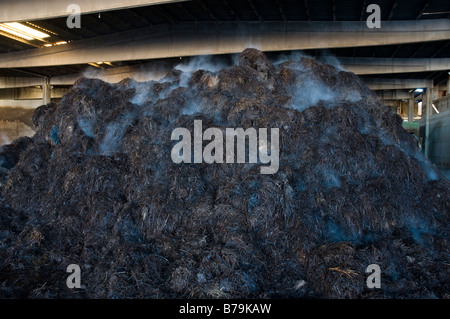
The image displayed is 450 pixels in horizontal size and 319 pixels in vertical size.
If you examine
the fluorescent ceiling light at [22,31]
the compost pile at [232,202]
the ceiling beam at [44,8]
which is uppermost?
the fluorescent ceiling light at [22,31]

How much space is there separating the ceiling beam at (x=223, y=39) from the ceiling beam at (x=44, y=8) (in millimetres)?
4546

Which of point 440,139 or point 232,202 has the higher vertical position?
point 440,139

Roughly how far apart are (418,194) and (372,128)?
143 cm

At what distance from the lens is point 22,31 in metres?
12.9

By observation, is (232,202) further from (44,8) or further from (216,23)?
(216,23)

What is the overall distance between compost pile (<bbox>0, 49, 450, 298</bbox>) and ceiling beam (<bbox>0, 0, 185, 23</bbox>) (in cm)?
426

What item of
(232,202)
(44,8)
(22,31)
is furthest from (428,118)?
(22,31)

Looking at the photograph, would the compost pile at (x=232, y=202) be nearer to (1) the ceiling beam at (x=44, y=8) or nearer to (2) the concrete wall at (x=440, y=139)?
(1) the ceiling beam at (x=44, y=8)

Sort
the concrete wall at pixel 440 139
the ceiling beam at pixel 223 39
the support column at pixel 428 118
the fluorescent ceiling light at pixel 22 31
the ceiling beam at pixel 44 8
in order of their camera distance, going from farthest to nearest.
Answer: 1. the support column at pixel 428 118
2. the concrete wall at pixel 440 139
3. the ceiling beam at pixel 223 39
4. the fluorescent ceiling light at pixel 22 31
5. the ceiling beam at pixel 44 8

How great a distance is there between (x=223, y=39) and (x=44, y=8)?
21.9ft

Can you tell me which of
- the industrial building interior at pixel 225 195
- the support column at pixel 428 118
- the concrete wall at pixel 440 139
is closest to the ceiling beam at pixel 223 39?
the industrial building interior at pixel 225 195

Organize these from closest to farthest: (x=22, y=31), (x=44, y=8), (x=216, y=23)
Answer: (x=44, y=8) → (x=22, y=31) → (x=216, y=23)

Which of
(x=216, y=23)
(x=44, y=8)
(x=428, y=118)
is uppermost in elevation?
(x=216, y=23)

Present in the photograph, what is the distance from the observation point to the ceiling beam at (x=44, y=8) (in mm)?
9773
